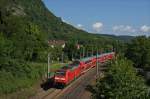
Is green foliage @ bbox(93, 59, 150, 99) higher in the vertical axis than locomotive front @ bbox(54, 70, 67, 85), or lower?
higher

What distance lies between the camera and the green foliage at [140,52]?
98162mm

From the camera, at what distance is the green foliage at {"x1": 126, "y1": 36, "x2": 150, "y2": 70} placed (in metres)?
98.2

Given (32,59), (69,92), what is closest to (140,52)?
(32,59)

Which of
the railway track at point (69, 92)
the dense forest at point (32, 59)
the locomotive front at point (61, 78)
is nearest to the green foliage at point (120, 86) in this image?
the dense forest at point (32, 59)

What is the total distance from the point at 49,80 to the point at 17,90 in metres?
10.2

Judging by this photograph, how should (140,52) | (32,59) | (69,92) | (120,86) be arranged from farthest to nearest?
(140,52) → (32,59) → (69,92) → (120,86)

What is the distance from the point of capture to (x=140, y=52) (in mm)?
101812

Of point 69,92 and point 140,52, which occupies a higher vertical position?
point 140,52

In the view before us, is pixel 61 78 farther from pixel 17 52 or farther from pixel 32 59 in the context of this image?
pixel 32 59

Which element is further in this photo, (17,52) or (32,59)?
(32,59)

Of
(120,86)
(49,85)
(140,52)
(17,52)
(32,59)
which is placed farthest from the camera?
(140,52)

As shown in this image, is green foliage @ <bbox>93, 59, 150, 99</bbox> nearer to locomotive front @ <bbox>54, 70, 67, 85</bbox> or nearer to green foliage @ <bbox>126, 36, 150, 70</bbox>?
locomotive front @ <bbox>54, 70, 67, 85</bbox>

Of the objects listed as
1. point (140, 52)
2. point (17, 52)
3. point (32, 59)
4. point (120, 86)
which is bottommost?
point (32, 59)

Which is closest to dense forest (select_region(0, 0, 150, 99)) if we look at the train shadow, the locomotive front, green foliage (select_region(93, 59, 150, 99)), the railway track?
green foliage (select_region(93, 59, 150, 99))
